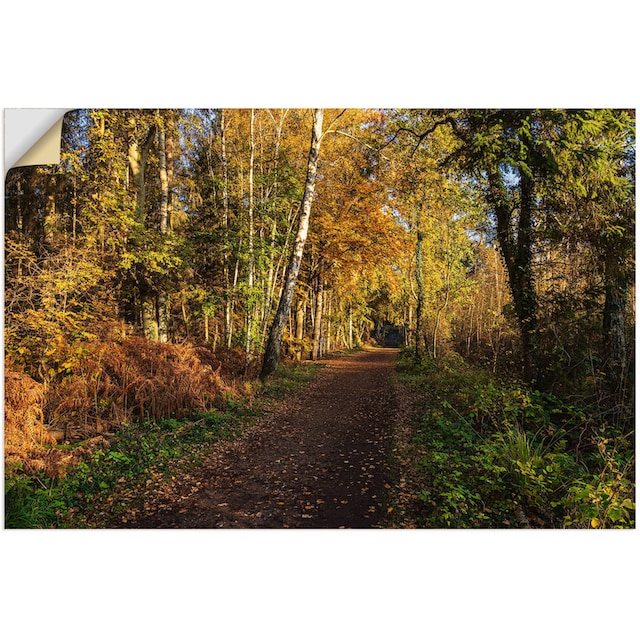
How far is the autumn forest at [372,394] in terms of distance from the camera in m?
3.34

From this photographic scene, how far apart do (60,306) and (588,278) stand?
5.78 meters

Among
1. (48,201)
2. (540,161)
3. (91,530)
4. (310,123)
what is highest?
(310,123)

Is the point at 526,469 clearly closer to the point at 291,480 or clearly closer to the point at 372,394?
the point at 291,480

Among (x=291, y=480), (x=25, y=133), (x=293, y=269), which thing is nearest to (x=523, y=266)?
(x=291, y=480)

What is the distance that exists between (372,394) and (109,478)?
5292 mm

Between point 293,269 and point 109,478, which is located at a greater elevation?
point 293,269

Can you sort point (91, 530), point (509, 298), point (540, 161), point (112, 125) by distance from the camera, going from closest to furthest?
point (91, 530), point (540, 161), point (112, 125), point (509, 298)

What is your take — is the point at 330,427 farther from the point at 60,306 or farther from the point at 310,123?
the point at 310,123

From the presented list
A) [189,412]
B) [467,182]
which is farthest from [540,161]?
[189,412]

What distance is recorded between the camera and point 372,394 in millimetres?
7785

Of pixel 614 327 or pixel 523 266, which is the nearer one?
pixel 614 327

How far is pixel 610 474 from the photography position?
11.2 feet

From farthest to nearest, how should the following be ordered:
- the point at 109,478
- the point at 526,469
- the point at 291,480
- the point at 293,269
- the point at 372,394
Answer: the point at 293,269
the point at 372,394
the point at 291,480
the point at 109,478
the point at 526,469

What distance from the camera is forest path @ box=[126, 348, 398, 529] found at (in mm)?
3266
